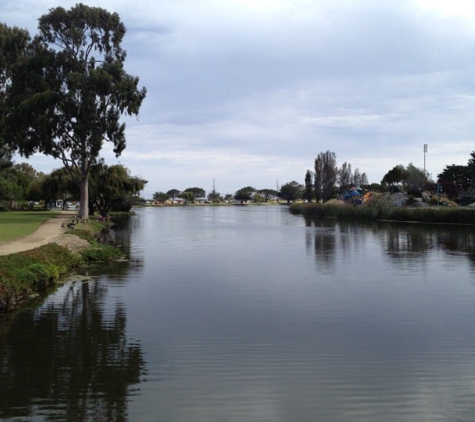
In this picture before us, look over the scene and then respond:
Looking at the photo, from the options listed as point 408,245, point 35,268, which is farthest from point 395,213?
point 35,268

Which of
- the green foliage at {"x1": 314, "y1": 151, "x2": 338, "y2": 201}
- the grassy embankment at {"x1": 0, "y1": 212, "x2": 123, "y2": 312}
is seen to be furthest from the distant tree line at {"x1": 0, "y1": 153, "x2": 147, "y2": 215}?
the green foliage at {"x1": 314, "y1": 151, "x2": 338, "y2": 201}

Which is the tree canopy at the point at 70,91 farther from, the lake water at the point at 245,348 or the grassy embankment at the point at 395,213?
the grassy embankment at the point at 395,213

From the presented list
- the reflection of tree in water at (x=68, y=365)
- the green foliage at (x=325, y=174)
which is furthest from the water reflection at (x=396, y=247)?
the green foliage at (x=325, y=174)

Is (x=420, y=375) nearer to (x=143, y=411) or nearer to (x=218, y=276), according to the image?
(x=143, y=411)

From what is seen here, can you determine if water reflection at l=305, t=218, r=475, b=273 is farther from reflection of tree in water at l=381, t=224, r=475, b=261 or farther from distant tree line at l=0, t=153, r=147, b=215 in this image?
distant tree line at l=0, t=153, r=147, b=215

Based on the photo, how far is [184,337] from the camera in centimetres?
1112

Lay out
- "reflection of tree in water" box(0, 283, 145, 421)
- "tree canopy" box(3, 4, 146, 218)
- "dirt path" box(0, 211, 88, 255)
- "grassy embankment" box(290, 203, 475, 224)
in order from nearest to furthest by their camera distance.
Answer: "reflection of tree in water" box(0, 283, 145, 421)
"dirt path" box(0, 211, 88, 255)
"tree canopy" box(3, 4, 146, 218)
"grassy embankment" box(290, 203, 475, 224)

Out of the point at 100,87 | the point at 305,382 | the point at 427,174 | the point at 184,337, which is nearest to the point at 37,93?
the point at 100,87

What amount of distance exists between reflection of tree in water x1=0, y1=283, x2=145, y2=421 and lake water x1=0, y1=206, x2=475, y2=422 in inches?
1.2

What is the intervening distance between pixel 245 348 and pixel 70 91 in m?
33.5

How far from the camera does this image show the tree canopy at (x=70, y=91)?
3928 cm

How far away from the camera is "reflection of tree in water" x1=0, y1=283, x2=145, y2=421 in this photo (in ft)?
24.4

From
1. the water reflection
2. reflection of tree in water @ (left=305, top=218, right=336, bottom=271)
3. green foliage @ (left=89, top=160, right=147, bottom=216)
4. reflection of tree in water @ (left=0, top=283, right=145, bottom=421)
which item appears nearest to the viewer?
reflection of tree in water @ (left=0, top=283, right=145, bottom=421)

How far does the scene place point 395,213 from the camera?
62844 millimetres
